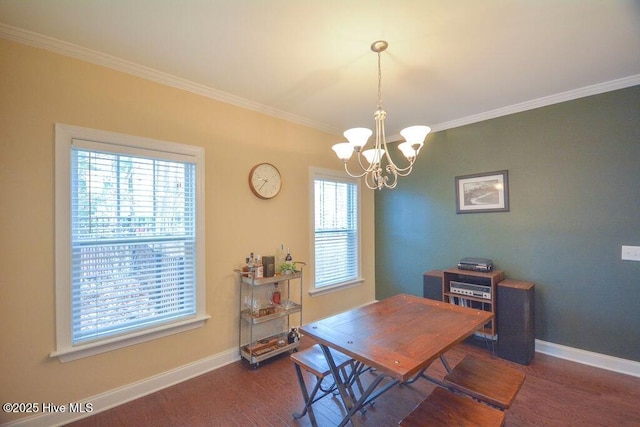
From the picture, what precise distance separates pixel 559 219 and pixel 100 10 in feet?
13.3

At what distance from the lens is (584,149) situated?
2.63 metres

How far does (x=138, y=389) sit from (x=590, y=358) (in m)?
3.98

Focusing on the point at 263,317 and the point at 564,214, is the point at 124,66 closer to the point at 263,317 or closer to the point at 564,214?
the point at 263,317

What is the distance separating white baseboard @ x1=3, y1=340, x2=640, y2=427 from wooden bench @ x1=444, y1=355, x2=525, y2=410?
62.6 inches

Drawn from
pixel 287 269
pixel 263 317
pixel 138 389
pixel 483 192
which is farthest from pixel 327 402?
pixel 483 192

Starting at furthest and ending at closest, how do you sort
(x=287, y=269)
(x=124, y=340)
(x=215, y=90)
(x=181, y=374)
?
1. (x=287, y=269)
2. (x=215, y=90)
3. (x=181, y=374)
4. (x=124, y=340)

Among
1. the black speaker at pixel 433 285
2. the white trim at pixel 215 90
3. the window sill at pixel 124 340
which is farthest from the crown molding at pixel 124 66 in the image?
the black speaker at pixel 433 285

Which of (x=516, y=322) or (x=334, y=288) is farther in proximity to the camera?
(x=334, y=288)

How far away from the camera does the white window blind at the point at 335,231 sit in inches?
138

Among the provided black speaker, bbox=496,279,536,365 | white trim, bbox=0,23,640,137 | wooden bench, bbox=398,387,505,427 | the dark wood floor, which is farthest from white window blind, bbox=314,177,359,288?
wooden bench, bbox=398,387,505,427

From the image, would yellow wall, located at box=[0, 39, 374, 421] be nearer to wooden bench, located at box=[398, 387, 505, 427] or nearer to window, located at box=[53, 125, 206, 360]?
window, located at box=[53, 125, 206, 360]

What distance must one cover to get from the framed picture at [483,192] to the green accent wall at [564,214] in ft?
0.22

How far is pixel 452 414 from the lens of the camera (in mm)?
1376

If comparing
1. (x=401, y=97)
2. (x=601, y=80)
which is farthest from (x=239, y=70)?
(x=601, y=80)
